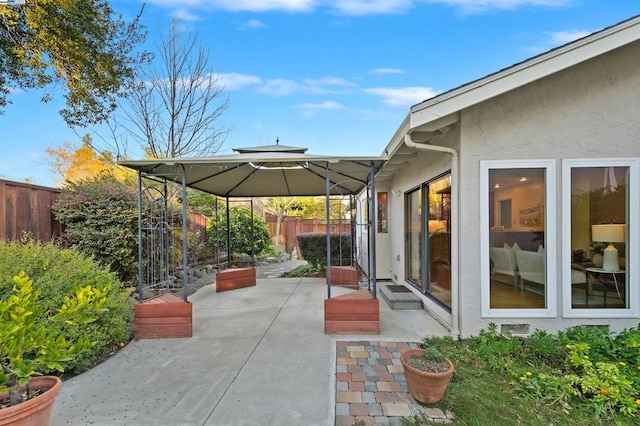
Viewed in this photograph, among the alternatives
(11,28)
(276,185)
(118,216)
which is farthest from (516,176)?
(11,28)

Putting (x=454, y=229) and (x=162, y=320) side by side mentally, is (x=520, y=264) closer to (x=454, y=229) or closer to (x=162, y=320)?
(x=454, y=229)

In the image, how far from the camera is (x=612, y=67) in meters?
4.04

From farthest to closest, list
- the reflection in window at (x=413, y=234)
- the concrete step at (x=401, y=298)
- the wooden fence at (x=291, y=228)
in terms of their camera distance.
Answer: the wooden fence at (x=291, y=228), the reflection in window at (x=413, y=234), the concrete step at (x=401, y=298)

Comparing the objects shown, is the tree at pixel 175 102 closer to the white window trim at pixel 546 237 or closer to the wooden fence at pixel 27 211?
the wooden fence at pixel 27 211

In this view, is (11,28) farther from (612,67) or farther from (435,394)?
(612,67)

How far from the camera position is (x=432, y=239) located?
5.48 meters

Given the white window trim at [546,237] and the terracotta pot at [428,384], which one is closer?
the terracotta pot at [428,384]

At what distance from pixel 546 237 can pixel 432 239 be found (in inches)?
67.0

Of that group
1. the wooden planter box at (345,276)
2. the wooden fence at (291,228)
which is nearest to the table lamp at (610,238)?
the wooden planter box at (345,276)

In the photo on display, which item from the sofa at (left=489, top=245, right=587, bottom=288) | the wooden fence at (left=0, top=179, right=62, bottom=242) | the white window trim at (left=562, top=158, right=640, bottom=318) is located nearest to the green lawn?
the white window trim at (left=562, top=158, right=640, bottom=318)

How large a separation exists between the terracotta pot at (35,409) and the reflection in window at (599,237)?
535 cm

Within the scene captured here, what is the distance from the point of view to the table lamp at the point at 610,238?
409 centimetres

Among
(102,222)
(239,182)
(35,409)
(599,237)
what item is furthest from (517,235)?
(102,222)

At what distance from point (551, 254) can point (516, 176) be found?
1.08 m
